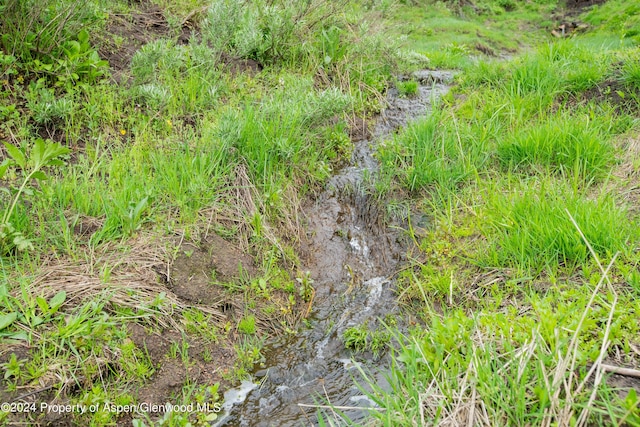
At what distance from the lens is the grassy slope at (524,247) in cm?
196

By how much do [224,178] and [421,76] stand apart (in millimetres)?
4751

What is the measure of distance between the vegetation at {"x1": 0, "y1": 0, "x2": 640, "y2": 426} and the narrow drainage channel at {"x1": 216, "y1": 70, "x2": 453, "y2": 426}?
0.14 metres

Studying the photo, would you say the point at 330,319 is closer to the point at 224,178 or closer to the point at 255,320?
the point at 255,320

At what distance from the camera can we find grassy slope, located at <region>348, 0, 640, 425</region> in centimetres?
196

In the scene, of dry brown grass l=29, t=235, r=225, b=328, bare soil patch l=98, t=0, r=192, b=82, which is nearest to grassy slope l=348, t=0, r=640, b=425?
dry brown grass l=29, t=235, r=225, b=328

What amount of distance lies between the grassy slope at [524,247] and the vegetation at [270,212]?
0.02m

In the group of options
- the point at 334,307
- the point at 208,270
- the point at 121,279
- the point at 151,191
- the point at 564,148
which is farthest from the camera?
the point at 564,148

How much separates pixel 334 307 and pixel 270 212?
105cm

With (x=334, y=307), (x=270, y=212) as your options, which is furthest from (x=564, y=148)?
(x=270, y=212)

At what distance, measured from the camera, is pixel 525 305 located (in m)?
2.90

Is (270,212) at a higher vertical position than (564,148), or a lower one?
lower

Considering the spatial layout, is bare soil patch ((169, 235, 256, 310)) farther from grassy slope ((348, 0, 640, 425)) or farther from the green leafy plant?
grassy slope ((348, 0, 640, 425))

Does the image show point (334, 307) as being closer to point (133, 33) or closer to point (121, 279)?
point (121, 279)

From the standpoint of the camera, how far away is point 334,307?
3.59 m
